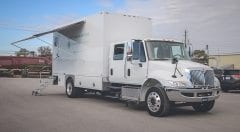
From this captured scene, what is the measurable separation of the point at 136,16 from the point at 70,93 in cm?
510

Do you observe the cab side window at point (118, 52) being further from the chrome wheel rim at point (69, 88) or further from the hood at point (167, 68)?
the chrome wheel rim at point (69, 88)

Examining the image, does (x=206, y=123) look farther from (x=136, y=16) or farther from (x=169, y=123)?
(x=136, y=16)

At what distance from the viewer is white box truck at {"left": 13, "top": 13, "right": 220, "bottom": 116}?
38.3 ft

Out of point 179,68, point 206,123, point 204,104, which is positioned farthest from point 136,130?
point 204,104

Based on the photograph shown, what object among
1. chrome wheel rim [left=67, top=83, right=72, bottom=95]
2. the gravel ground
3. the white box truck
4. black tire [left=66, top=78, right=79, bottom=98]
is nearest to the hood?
the white box truck

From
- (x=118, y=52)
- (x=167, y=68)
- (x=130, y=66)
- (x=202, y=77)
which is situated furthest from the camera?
(x=118, y=52)

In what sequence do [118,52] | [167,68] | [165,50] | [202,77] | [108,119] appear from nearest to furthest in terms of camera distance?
[108,119]
[202,77]
[167,68]
[165,50]
[118,52]

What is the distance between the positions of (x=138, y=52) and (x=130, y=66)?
74cm

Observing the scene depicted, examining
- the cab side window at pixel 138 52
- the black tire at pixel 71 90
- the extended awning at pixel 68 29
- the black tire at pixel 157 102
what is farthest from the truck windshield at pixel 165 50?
the black tire at pixel 71 90

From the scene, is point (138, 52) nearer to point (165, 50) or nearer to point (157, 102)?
point (165, 50)

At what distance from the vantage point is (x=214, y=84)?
12164 millimetres

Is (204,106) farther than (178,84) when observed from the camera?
Yes

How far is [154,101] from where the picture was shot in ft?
39.3

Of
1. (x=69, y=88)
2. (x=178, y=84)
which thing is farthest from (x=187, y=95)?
(x=69, y=88)
